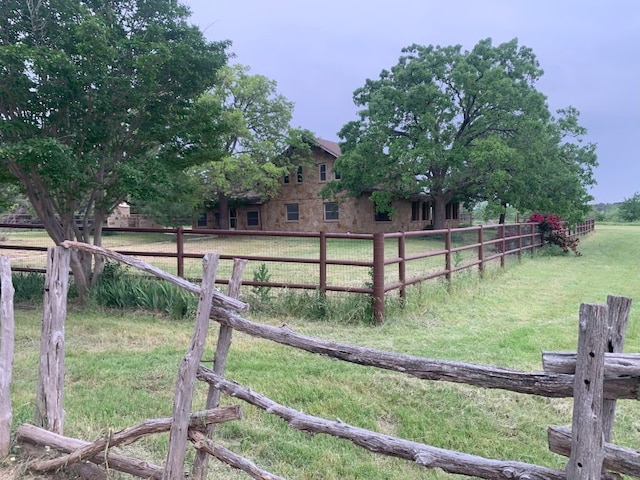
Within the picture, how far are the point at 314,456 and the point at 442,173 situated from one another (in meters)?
22.2

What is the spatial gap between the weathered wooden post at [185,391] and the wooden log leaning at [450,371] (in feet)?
0.42

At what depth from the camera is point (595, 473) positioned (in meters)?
1.78

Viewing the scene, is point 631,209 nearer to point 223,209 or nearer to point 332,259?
point 223,209

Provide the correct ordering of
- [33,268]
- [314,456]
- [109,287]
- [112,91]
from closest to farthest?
[314,456] < [112,91] < [109,287] < [33,268]

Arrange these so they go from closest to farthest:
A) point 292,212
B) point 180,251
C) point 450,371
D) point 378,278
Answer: point 450,371
point 378,278
point 180,251
point 292,212

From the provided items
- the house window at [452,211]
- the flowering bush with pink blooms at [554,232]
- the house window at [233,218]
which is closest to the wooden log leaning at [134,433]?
the flowering bush with pink blooms at [554,232]

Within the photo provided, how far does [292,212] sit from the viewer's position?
30047 millimetres

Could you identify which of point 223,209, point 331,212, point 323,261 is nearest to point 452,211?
point 331,212

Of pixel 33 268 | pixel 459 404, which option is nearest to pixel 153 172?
pixel 33 268

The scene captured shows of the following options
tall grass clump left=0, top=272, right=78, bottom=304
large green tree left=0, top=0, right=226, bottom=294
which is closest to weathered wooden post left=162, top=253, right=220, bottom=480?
large green tree left=0, top=0, right=226, bottom=294

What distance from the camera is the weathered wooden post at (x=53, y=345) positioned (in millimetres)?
2957

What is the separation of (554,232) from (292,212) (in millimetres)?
15932

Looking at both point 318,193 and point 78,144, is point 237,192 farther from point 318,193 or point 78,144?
point 78,144

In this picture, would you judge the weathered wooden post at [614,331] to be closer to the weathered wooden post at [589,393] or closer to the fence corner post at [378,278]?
the weathered wooden post at [589,393]
